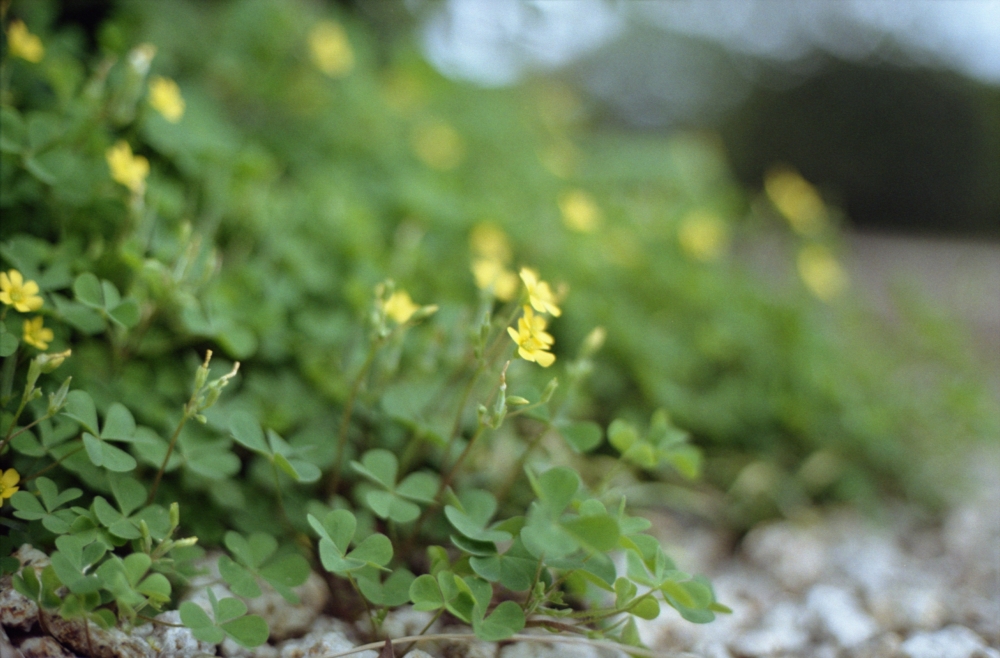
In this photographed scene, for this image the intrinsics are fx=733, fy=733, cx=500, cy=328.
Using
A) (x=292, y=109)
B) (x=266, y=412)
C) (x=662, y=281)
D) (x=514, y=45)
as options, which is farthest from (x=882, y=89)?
(x=266, y=412)

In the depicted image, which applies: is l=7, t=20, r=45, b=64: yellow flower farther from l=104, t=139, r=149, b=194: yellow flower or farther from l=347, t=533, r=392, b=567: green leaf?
A: l=347, t=533, r=392, b=567: green leaf

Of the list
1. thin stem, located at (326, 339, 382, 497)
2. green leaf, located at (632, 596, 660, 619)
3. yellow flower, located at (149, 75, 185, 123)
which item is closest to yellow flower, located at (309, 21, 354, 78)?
yellow flower, located at (149, 75, 185, 123)

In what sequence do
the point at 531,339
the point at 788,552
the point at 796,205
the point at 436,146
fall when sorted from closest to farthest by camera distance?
the point at 531,339, the point at 788,552, the point at 436,146, the point at 796,205

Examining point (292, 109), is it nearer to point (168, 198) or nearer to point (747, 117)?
point (168, 198)

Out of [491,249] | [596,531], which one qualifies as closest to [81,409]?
[596,531]

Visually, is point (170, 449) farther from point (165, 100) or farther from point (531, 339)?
point (165, 100)

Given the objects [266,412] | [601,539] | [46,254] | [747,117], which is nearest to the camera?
[601,539]

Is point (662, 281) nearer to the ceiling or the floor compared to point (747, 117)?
nearer to the floor
